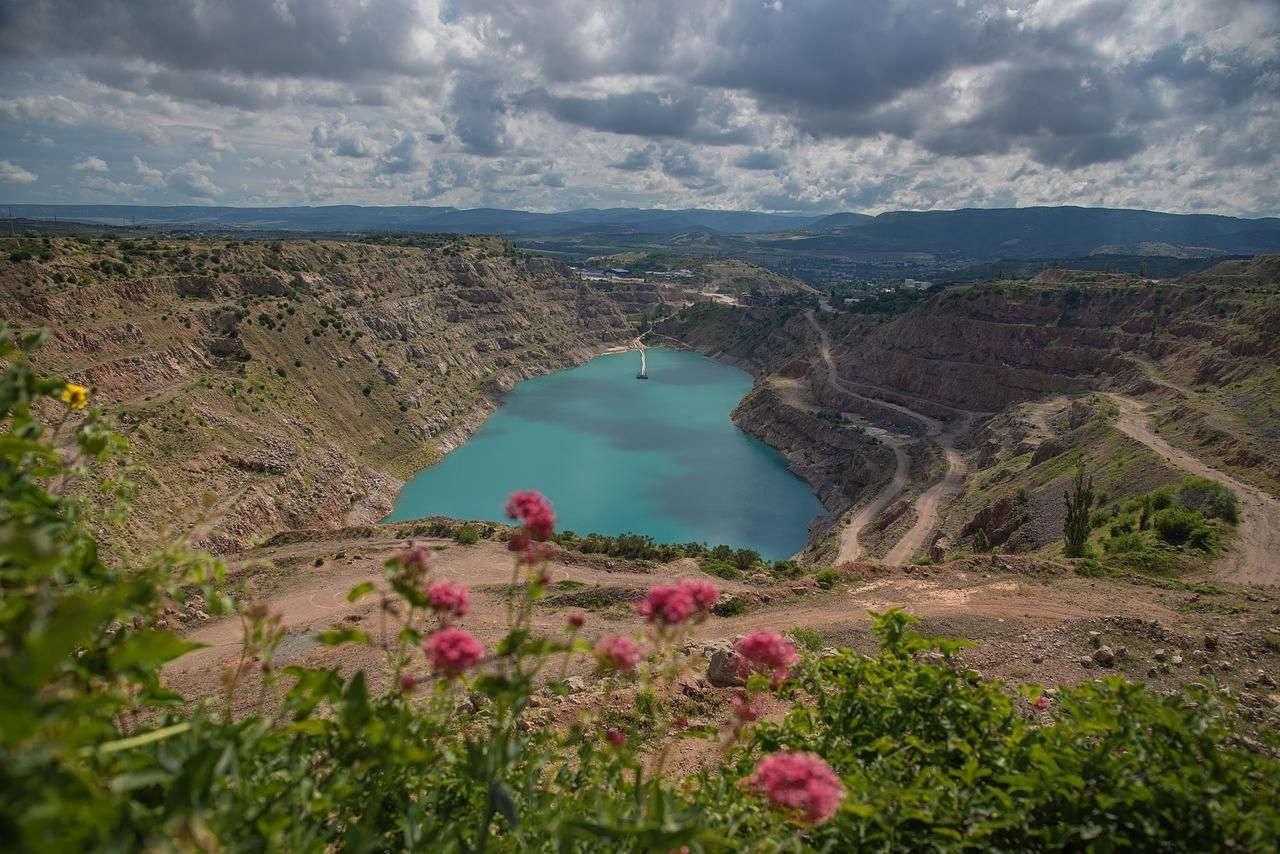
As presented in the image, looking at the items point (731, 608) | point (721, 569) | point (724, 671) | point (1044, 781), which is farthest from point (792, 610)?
point (1044, 781)

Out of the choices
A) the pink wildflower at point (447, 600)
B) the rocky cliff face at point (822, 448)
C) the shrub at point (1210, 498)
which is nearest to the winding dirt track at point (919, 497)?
the rocky cliff face at point (822, 448)

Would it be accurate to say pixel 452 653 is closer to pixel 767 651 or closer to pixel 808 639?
pixel 767 651

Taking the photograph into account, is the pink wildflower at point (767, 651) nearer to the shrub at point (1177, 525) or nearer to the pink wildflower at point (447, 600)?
the pink wildflower at point (447, 600)

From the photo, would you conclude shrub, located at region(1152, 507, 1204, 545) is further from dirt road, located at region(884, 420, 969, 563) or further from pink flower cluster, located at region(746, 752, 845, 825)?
pink flower cluster, located at region(746, 752, 845, 825)

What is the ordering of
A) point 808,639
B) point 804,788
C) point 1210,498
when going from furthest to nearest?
1. point 1210,498
2. point 808,639
3. point 804,788

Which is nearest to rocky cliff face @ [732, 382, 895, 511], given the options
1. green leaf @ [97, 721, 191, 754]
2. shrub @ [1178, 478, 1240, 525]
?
shrub @ [1178, 478, 1240, 525]

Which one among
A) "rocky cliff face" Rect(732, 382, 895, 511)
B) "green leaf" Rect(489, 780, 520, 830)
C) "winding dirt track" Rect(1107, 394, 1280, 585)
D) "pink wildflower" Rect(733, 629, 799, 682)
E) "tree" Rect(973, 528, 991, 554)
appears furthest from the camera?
"rocky cliff face" Rect(732, 382, 895, 511)
